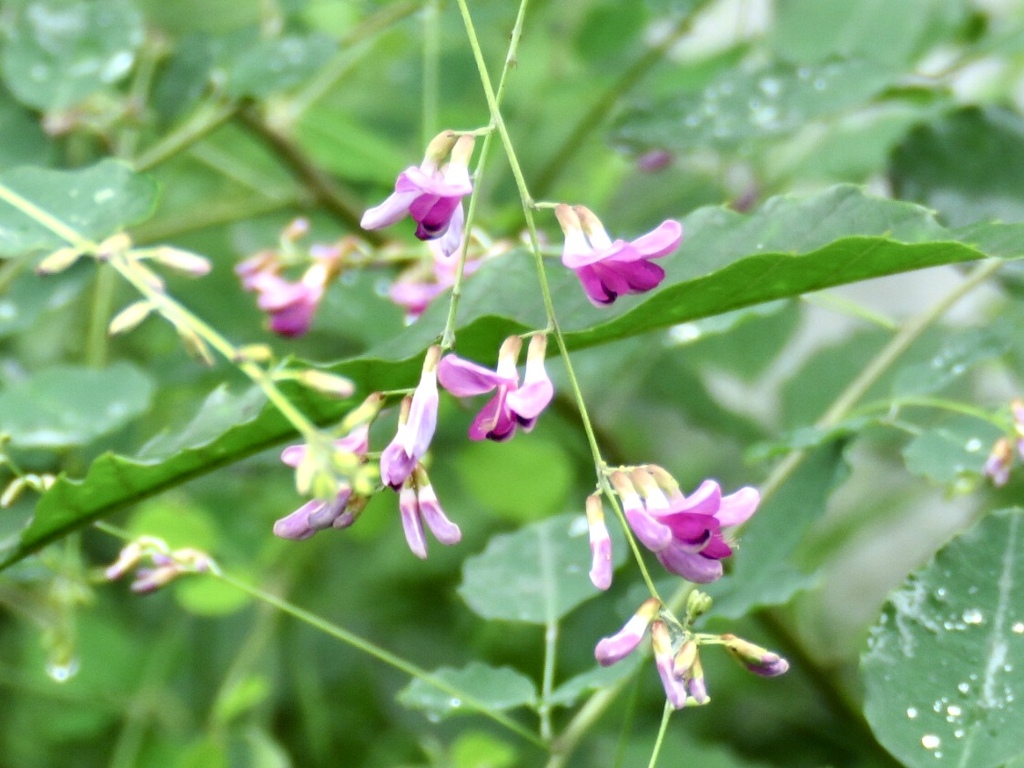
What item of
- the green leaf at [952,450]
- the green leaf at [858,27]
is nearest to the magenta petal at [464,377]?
the green leaf at [952,450]

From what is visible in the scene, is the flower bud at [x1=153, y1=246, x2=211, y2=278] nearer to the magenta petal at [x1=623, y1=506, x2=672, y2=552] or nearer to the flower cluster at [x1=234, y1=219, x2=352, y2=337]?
the flower cluster at [x1=234, y1=219, x2=352, y2=337]

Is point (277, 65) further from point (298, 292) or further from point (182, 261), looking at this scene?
point (182, 261)

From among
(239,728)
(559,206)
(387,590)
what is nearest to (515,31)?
(559,206)

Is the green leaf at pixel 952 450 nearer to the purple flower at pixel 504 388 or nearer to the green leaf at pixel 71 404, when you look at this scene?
the purple flower at pixel 504 388

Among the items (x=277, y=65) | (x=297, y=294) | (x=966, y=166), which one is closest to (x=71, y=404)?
(x=297, y=294)

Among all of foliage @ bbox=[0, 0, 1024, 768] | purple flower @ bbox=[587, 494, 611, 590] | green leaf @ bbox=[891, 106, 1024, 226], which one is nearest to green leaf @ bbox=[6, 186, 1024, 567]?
foliage @ bbox=[0, 0, 1024, 768]
